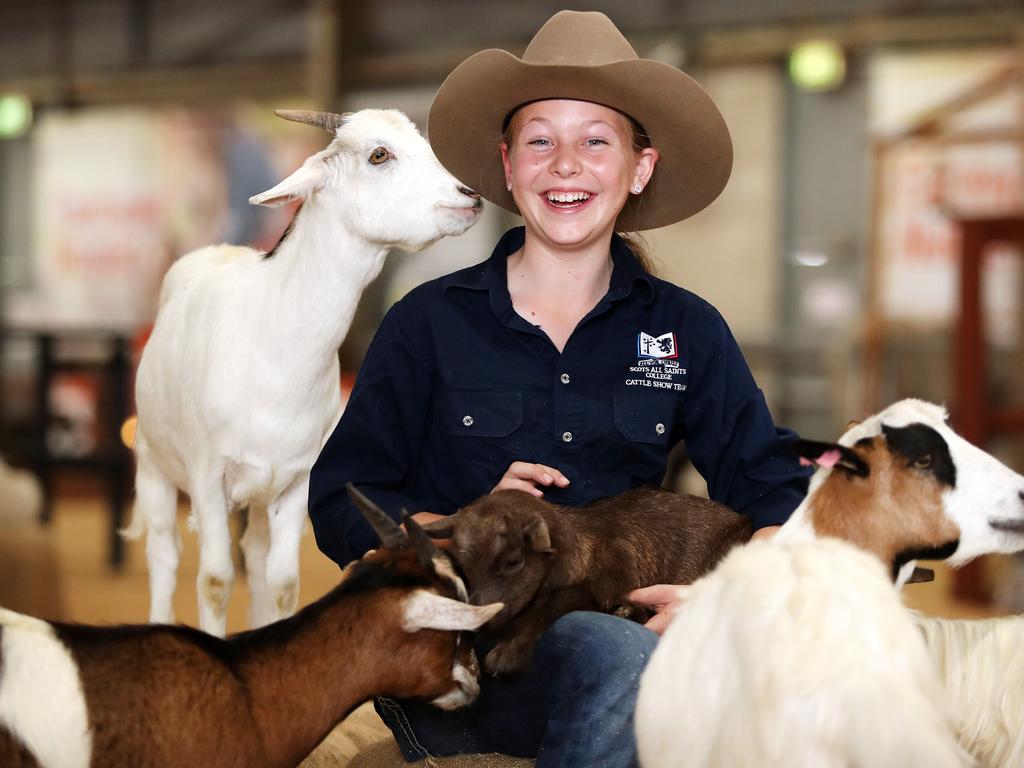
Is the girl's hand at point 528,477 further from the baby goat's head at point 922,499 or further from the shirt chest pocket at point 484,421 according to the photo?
the baby goat's head at point 922,499

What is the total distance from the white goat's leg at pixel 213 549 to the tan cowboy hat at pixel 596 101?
3.34ft

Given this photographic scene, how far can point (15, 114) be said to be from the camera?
1252 cm

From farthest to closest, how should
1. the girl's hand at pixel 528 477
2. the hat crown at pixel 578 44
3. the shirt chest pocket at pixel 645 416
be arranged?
Result: 1. the shirt chest pocket at pixel 645 416
2. the hat crown at pixel 578 44
3. the girl's hand at pixel 528 477

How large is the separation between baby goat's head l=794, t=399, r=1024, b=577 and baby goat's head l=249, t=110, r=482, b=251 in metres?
1.13

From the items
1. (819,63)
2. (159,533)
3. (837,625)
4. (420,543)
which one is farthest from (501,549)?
(819,63)

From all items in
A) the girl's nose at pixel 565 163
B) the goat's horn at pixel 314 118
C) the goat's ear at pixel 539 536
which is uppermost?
the goat's horn at pixel 314 118

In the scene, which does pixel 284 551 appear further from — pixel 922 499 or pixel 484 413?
pixel 922 499

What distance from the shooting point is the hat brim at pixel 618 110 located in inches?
112

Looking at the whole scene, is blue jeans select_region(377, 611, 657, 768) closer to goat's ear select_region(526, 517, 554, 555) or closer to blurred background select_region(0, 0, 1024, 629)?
goat's ear select_region(526, 517, 554, 555)

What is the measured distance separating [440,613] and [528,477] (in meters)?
0.57

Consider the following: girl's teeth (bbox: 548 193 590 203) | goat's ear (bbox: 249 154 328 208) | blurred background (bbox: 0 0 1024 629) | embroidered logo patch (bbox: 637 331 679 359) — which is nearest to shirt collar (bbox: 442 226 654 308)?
embroidered logo patch (bbox: 637 331 679 359)

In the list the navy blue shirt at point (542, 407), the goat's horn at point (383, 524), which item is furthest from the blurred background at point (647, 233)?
the goat's horn at point (383, 524)

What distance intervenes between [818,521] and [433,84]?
979 centimetres

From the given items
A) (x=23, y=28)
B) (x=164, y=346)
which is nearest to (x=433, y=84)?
(x=23, y=28)
